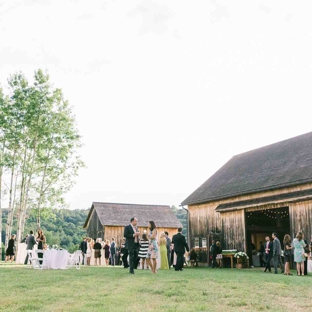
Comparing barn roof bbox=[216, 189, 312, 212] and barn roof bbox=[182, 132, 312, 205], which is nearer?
barn roof bbox=[216, 189, 312, 212]

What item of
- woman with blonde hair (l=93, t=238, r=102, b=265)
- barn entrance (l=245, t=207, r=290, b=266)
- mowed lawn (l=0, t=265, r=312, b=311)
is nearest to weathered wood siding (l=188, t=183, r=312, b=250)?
barn entrance (l=245, t=207, r=290, b=266)

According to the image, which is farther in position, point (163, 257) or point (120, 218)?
point (120, 218)

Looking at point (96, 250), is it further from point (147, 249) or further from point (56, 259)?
point (147, 249)

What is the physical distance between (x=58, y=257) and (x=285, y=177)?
464 inches

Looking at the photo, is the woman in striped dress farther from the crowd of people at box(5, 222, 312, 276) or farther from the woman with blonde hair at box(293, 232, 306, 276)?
the woman with blonde hair at box(293, 232, 306, 276)

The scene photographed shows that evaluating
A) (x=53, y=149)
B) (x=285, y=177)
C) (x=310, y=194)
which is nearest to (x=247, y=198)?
(x=285, y=177)

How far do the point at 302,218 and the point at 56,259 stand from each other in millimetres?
11180

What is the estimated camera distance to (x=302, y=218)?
20.8 meters

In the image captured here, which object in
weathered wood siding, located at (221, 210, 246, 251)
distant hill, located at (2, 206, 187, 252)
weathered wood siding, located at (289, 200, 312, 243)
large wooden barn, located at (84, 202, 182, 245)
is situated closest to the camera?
weathered wood siding, located at (289, 200, 312, 243)

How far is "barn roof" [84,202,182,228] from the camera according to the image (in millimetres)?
40906

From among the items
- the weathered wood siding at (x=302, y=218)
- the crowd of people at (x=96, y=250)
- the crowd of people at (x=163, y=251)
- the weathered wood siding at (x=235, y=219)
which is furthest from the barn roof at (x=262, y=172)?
the crowd of people at (x=96, y=250)

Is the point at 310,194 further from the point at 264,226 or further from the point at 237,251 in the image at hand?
the point at 264,226

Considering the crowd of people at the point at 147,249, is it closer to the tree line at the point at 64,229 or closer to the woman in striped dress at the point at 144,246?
the woman in striped dress at the point at 144,246

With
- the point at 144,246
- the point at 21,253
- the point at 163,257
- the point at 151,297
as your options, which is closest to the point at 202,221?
the point at 163,257
